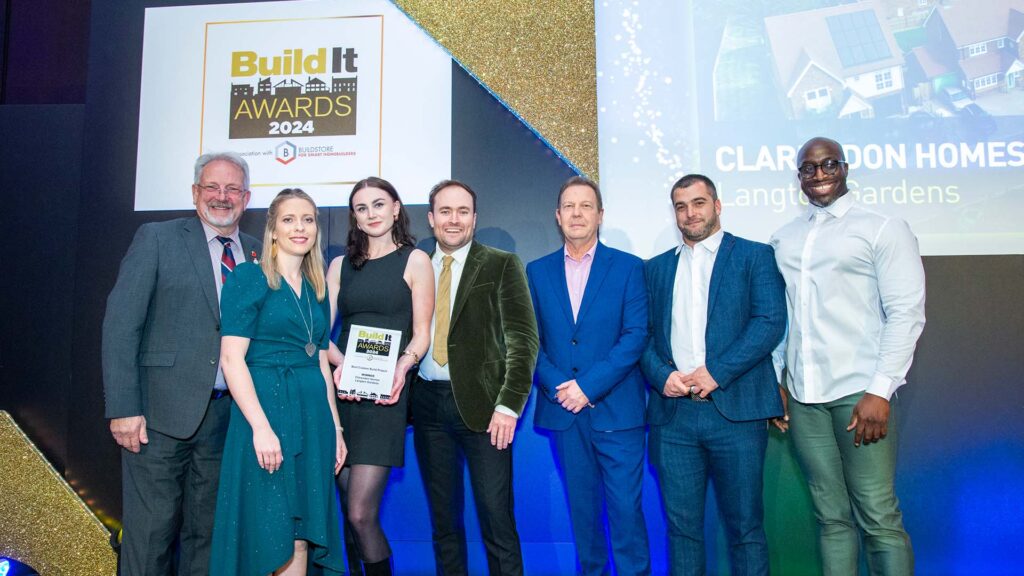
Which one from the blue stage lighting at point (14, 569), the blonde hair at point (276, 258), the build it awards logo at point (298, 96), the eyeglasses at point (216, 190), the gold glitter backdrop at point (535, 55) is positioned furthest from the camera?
the build it awards logo at point (298, 96)

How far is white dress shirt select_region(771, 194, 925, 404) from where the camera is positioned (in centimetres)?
229

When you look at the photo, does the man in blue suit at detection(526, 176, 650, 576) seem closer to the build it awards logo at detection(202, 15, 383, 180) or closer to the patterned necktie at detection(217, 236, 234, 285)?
the patterned necktie at detection(217, 236, 234, 285)

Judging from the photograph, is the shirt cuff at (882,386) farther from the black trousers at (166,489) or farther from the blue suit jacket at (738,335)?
the black trousers at (166,489)

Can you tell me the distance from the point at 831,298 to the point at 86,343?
369 cm

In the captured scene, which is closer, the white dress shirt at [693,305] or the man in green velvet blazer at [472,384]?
the man in green velvet blazer at [472,384]

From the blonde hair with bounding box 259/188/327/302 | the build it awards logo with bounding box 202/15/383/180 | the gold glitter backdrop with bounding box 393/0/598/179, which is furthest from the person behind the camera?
the build it awards logo with bounding box 202/15/383/180

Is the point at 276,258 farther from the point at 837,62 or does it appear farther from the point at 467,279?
the point at 837,62

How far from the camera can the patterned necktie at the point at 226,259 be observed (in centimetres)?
257

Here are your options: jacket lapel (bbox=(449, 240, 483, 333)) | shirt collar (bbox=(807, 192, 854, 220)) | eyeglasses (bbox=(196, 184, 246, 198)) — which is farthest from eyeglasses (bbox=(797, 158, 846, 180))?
eyeglasses (bbox=(196, 184, 246, 198))

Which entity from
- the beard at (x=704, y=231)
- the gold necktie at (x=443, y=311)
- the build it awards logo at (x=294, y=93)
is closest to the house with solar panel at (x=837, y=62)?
the beard at (x=704, y=231)

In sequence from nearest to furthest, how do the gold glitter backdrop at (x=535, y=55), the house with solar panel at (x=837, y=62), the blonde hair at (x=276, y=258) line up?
the blonde hair at (x=276, y=258)
the house with solar panel at (x=837, y=62)
the gold glitter backdrop at (x=535, y=55)

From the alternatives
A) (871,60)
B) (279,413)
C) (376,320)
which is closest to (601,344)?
(376,320)

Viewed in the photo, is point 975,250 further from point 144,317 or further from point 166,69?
point 166,69

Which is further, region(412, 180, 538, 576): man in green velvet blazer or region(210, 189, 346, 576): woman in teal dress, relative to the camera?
region(412, 180, 538, 576): man in green velvet blazer
